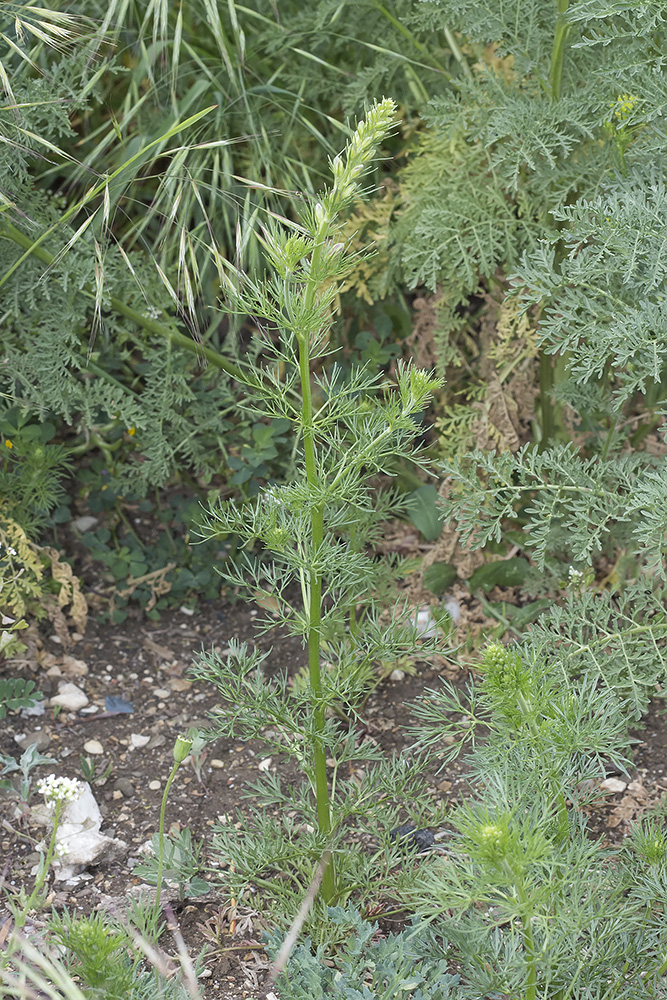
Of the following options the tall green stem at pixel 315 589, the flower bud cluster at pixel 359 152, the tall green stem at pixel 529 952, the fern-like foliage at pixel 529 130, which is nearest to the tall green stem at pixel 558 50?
the fern-like foliage at pixel 529 130

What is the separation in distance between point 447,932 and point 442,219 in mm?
1442

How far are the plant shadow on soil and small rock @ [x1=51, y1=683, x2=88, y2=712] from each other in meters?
0.02

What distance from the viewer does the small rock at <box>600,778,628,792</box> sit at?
215 centimetres

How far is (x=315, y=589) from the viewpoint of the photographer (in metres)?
1.66

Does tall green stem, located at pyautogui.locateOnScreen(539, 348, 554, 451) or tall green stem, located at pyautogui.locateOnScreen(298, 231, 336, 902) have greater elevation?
tall green stem, located at pyautogui.locateOnScreen(298, 231, 336, 902)

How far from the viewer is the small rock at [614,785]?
7.05 ft

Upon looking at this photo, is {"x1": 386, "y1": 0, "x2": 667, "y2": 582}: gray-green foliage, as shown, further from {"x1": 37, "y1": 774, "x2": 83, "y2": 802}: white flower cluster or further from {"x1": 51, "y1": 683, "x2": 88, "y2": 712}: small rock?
{"x1": 51, "y1": 683, "x2": 88, "y2": 712}: small rock

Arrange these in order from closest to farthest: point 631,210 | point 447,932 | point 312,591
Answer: point 447,932
point 312,591
point 631,210

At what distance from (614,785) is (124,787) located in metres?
1.07

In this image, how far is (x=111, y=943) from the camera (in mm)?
1346

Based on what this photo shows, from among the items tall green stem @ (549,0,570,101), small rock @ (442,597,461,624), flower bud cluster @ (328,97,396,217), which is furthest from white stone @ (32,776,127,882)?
tall green stem @ (549,0,570,101)

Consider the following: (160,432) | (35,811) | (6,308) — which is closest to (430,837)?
(35,811)

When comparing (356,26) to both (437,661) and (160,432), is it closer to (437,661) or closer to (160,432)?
(160,432)

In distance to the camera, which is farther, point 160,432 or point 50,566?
point 50,566
